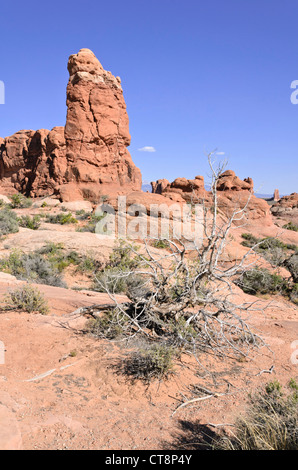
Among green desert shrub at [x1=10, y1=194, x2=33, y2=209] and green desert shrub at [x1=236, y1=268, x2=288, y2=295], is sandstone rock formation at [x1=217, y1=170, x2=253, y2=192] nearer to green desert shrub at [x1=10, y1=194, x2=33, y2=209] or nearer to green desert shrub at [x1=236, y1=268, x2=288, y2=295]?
green desert shrub at [x1=10, y1=194, x2=33, y2=209]

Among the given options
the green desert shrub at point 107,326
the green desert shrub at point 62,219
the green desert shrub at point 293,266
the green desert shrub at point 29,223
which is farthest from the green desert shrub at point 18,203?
the green desert shrub at point 107,326

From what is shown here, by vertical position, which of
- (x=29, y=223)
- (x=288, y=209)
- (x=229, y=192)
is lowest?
(x=29, y=223)

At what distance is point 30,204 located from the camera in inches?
965

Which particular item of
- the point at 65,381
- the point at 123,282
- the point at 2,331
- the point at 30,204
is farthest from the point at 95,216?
the point at 65,381

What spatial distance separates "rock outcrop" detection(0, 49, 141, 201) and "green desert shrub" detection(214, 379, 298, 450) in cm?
2323

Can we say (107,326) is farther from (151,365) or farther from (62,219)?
(62,219)

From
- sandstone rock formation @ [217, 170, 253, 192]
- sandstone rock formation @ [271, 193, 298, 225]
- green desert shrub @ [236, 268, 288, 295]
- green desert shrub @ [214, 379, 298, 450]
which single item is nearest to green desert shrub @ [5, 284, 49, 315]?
green desert shrub @ [214, 379, 298, 450]

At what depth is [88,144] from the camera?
27.5 metres

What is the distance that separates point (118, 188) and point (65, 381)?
24.0 metres

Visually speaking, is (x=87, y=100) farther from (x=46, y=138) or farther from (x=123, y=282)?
(x=123, y=282)

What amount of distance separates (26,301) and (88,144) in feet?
78.8

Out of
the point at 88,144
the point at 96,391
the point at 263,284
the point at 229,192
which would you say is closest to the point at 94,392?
the point at 96,391

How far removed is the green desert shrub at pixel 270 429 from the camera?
7.48 ft

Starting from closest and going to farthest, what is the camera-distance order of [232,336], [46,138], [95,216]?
1. [232,336]
2. [95,216]
3. [46,138]
